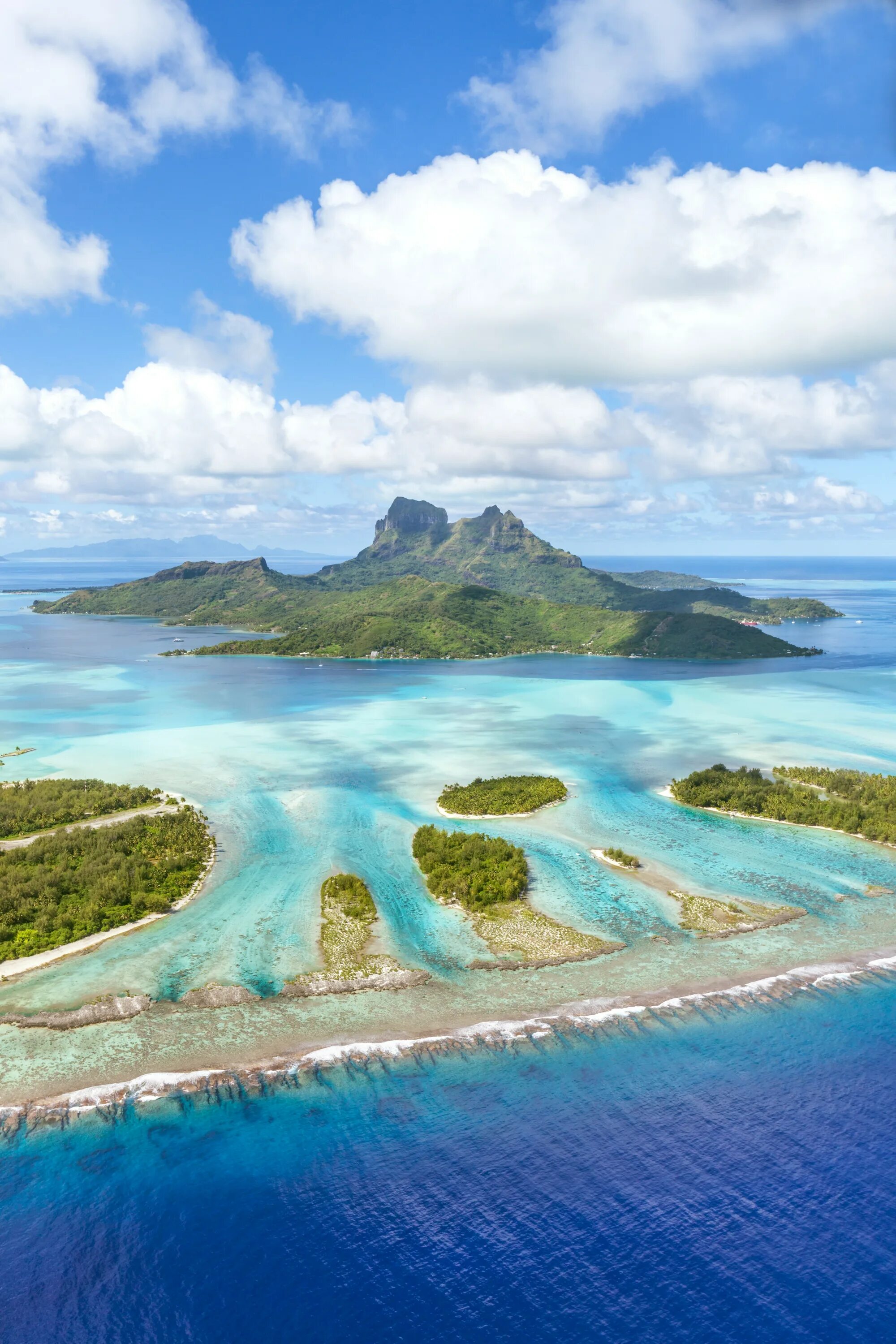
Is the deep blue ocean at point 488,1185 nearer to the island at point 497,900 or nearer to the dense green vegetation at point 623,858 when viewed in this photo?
the island at point 497,900

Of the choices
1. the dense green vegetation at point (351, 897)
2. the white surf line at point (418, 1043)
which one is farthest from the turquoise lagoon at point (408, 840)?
the dense green vegetation at point (351, 897)

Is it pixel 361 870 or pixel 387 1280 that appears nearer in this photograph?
pixel 387 1280

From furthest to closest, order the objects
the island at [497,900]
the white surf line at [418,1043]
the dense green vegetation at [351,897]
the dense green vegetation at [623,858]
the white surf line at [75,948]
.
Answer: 1. the dense green vegetation at [623,858]
2. the dense green vegetation at [351,897]
3. the island at [497,900]
4. the white surf line at [75,948]
5. the white surf line at [418,1043]

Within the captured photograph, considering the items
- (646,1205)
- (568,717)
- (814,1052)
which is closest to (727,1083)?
(814,1052)

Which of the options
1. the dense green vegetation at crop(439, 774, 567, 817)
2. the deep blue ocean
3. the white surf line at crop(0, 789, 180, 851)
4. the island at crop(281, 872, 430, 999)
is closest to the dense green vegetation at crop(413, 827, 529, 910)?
the deep blue ocean

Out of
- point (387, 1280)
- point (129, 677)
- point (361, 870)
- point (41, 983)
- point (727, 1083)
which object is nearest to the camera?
point (387, 1280)

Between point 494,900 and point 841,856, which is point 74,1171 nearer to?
point 494,900

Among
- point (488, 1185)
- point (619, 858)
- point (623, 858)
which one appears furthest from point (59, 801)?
point (488, 1185)
